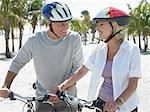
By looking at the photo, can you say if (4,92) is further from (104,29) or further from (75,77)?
(104,29)

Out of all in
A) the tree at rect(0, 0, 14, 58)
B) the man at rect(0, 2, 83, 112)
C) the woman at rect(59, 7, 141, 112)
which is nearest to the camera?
the woman at rect(59, 7, 141, 112)

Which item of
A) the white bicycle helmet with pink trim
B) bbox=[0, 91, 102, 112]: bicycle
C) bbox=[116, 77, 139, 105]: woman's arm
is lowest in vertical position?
bbox=[0, 91, 102, 112]: bicycle

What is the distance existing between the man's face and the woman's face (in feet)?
1.48

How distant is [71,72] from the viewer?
12.9 ft

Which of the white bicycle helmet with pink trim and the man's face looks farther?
the man's face

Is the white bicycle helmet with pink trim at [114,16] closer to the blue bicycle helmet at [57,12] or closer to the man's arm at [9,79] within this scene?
the blue bicycle helmet at [57,12]

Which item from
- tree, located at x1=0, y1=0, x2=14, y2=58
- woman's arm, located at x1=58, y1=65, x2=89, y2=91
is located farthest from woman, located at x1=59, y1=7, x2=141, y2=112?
tree, located at x1=0, y1=0, x2=14, y2=58

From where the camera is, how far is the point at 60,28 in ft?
12.3

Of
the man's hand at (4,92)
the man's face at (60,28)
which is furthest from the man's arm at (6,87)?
the man's face at (60,28)

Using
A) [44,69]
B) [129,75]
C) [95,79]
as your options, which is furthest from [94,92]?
[44,69]

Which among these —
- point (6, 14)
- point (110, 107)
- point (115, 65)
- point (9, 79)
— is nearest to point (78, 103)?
point (110, 107)

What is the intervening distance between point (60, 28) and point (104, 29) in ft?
1.84

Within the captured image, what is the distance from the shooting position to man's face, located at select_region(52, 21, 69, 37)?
12.2 feet

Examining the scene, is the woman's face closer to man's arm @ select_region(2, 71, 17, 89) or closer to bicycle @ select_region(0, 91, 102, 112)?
bicycle @ select_region(0, 91, 102, 112)
